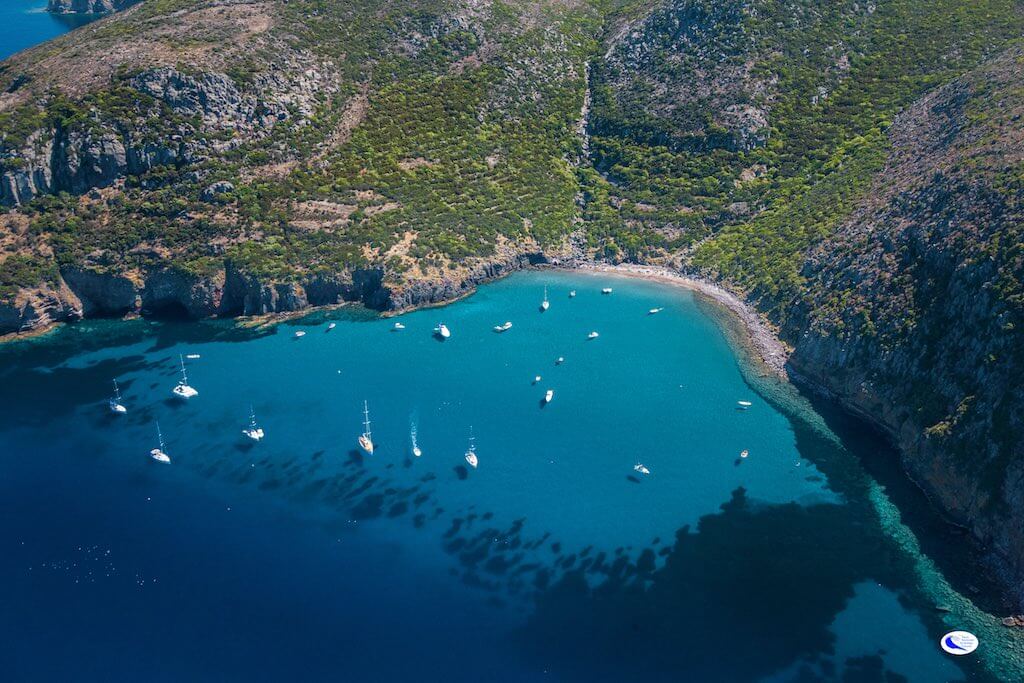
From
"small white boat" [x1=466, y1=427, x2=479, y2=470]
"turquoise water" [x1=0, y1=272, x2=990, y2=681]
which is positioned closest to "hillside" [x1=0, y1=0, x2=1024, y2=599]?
"turquoise water" [x1=0, y1=272, x2=990, y2=681]

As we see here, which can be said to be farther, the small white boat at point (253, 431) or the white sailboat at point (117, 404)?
the white sailboat at point (117, 404)

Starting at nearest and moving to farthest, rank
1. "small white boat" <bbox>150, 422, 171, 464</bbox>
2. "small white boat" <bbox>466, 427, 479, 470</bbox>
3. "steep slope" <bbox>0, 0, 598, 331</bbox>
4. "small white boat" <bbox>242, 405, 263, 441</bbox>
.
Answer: "small white boat" <bbox>466, 427, 479, 470</bbox>, "small white boat" <bbox>150, 422, 171, 464</bbox>, "small white boat" <bbox>242, 405, 263, 441</bbox>, "steep slope" <bbox>0, 0, 598, 331</bbox>

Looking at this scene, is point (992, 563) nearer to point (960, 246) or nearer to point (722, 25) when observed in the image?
point (960, 246)

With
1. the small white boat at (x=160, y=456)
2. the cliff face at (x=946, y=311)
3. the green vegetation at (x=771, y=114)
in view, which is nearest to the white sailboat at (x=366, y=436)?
the small white boat at (x=160, y=456)

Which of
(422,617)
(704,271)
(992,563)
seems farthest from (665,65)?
(422,617)

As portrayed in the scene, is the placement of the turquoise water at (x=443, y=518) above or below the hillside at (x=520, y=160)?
below

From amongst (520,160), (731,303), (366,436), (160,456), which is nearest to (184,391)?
(160,456)

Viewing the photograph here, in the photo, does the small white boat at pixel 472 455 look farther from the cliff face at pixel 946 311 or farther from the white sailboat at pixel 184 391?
the cliff face at pixel 946 311

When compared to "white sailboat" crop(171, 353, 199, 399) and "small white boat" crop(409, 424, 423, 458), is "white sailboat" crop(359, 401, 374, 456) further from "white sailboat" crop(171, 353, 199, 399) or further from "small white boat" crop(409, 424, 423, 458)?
"white sailboat" crop(171, 353, 199, 399)
